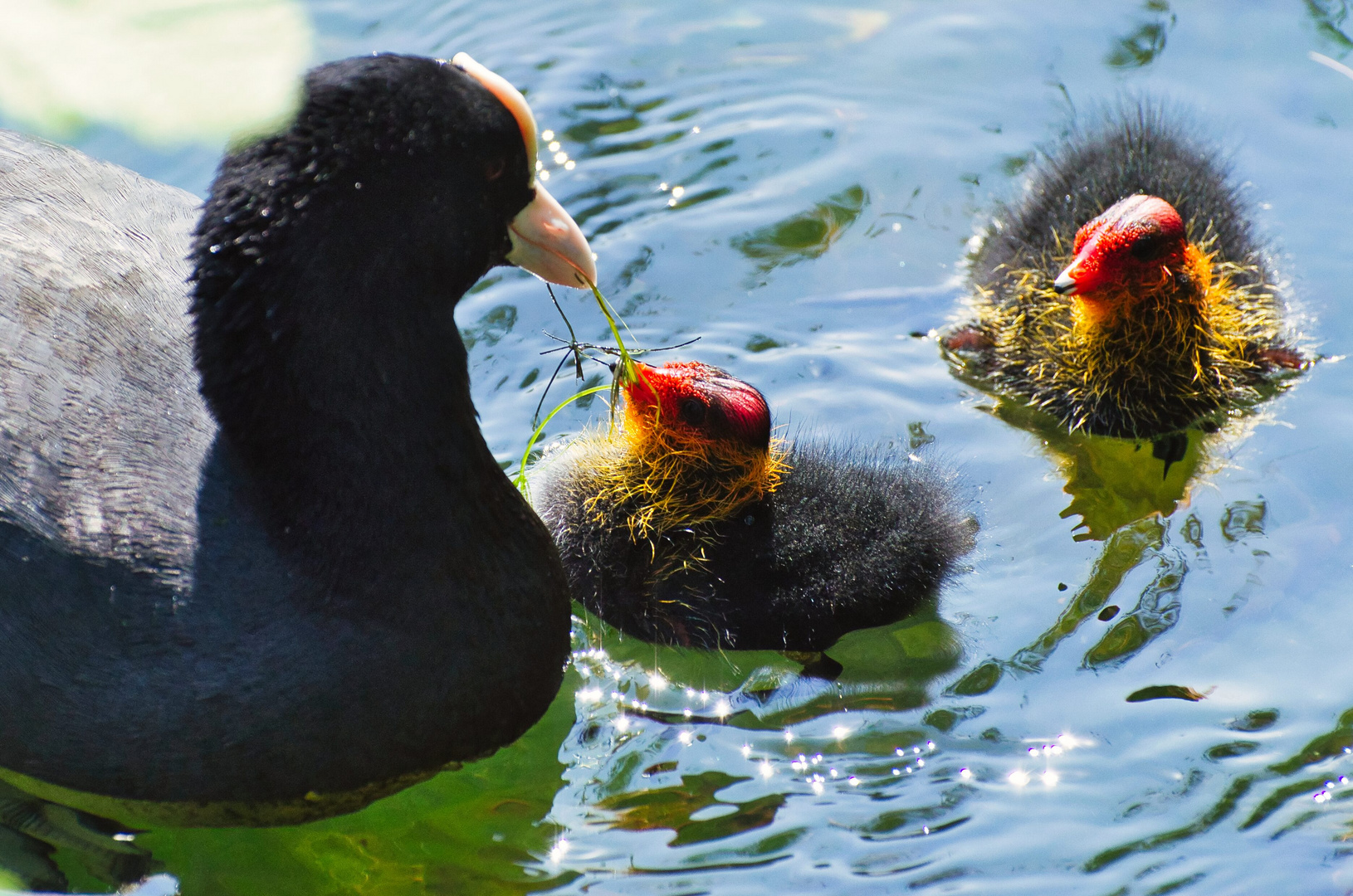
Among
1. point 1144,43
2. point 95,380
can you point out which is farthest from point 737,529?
point 1144,43

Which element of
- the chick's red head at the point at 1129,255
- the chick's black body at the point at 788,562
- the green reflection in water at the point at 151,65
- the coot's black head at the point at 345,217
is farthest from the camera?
the chick's red head at the point at 1129,255

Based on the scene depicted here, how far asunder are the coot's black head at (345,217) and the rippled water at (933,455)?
0.29 meters

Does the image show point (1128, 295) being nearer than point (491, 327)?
Yes

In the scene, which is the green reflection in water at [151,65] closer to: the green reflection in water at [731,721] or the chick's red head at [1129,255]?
the green reflection in water at [731,721]

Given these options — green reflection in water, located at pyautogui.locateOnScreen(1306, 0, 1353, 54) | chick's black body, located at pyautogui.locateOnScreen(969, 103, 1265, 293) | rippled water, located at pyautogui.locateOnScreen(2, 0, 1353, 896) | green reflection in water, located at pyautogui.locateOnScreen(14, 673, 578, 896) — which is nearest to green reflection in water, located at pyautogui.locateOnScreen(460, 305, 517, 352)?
rippled water, located at pyautogui.locateOnScreen(2, 0, 1353, 896)

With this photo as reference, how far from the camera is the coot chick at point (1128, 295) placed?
10.9 feet

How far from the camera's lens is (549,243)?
8.00 ft

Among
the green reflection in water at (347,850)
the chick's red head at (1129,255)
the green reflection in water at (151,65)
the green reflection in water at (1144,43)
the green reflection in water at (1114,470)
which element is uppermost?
the green reflection in water at (151,65)

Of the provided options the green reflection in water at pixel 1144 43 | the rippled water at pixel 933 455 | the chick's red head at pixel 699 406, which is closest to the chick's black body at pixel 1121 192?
the rippled water at pixel 933 455

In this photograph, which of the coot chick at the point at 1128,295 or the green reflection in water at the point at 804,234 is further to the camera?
the green reflection in water at the point at 804,234

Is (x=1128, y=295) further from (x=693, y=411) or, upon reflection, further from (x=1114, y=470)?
(x=693, y=411)

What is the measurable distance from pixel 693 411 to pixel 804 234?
1.48m

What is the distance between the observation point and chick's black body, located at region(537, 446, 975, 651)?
2834 mm

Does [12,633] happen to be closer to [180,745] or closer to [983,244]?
[180,745]
